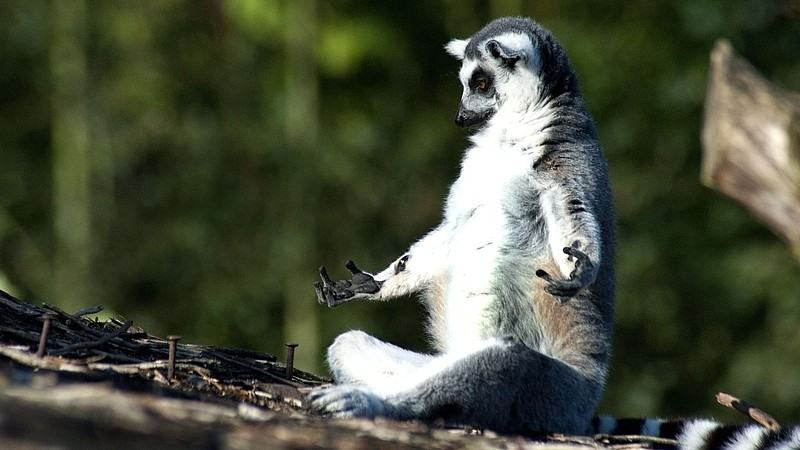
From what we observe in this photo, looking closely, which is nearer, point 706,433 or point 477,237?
point 706,433

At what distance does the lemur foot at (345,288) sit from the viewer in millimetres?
4492

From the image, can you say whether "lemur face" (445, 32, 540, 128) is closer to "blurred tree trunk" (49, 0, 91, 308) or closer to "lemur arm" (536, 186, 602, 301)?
"lemur arm" (536, 186, 602, 301)

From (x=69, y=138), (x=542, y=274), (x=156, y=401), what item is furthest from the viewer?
(x=69, y=138)

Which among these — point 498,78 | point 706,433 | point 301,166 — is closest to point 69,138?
point 301,166

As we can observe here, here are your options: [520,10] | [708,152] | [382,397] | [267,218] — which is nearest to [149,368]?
[382,397]

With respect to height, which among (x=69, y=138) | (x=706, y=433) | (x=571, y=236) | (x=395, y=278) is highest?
(x=69, y=138)

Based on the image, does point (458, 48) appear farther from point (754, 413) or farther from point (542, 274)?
point (754, 413)

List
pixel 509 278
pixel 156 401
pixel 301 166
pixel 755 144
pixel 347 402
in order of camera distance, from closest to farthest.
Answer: pixel 156 401 → pixel 347 402 → pixel 509 278 → pixel 755 144 → pixel 301 166

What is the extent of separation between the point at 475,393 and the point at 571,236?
0.69 m

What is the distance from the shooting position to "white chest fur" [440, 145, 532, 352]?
413 centimetres

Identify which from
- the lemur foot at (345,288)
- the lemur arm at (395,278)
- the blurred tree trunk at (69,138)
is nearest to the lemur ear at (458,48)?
the lemur arm at (395,278)

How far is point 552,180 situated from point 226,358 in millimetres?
1175

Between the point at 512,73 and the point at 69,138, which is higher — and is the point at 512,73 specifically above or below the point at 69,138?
below

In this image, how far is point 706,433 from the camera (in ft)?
13.1
